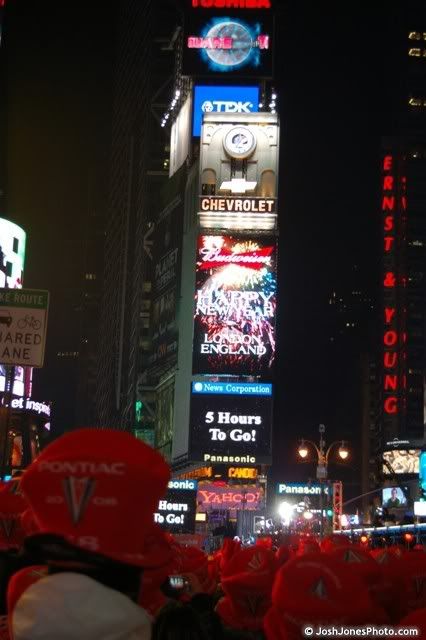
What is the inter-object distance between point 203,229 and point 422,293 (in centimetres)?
7403

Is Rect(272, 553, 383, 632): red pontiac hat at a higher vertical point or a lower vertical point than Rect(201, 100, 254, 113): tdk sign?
lower

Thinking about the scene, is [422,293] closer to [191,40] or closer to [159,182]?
[159,182]

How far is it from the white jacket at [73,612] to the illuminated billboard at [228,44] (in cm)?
7404

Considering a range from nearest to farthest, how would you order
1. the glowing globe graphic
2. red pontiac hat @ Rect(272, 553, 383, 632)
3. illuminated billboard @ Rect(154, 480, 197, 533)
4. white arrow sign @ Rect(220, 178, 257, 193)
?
1. red pontiac hat @ Rect(272, 553, 383, 632)
2. illuminated billboard @ Rect(154, 480, 197, 533)
3. white arrow sign @ Rect(220, 178, 257, 193)
4. the glowing globe graphic

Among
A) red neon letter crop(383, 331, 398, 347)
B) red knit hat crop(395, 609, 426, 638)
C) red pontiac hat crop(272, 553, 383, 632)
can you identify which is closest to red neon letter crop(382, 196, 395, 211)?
red neon letter crop(383, 331, 398, 347)

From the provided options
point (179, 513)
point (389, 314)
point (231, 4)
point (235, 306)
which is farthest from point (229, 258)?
point (389, 314)

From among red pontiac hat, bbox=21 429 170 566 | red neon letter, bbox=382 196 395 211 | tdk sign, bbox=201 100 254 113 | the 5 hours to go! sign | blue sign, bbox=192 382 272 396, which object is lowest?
red pontiac hat, bbox=21 429 170 566

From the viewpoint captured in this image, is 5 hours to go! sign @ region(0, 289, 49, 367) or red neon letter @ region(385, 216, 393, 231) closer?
5 hours to go! sign @ region(0, 289, 49, 367)

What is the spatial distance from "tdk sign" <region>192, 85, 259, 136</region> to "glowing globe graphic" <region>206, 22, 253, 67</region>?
2.33 metres

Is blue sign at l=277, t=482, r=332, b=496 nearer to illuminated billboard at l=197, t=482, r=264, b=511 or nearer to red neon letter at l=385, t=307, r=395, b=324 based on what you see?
illuminated billboard at l=197, t=482, r=264, b=511

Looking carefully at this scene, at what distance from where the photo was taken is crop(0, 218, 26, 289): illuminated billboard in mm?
75125

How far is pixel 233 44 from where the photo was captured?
75.4 meters

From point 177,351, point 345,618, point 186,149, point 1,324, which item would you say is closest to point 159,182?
point 186,149

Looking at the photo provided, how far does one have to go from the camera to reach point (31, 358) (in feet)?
44.5
